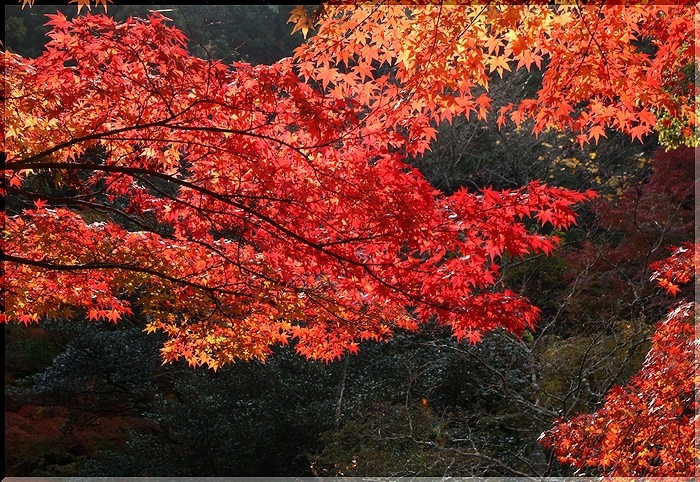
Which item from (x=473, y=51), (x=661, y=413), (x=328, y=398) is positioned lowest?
(x=661, y=413)

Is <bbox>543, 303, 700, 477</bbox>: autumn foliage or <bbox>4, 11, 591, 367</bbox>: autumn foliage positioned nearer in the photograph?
<bbox>4, 11, 591, 367</bbox>: autumn foliage

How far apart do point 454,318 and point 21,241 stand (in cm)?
271

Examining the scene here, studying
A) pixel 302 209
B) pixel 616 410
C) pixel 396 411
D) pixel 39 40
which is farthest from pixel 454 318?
pixel 39 40

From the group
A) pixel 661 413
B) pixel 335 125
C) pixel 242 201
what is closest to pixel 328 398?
pixel 661 413

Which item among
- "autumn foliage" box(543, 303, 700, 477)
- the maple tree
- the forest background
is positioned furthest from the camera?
the forest background

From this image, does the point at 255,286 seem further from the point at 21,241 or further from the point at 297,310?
the point at 21,241

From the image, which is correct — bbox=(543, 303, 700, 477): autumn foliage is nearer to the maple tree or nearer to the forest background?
the maple tree

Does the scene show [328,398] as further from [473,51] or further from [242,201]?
[473,51]

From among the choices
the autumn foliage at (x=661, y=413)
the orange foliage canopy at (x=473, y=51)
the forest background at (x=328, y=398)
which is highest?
the orange foliage canopy at (x=473, y=51)

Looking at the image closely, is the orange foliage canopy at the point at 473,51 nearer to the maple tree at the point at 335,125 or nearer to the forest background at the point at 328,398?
the maple tree at the point at 335,125

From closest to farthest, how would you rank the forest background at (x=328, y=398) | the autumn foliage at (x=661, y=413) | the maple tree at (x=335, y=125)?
the maple tree at (x=335, y=125)
the autumn foliage at (x=661, y=413)
the forest background at (x=328, y=398)

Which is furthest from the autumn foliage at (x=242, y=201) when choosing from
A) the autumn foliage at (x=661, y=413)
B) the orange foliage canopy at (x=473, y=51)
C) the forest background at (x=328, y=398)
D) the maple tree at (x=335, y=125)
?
the forest background at (x=328, y=398)

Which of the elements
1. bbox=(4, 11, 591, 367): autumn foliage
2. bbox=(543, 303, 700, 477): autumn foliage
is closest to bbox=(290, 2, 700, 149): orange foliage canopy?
bbox=(4, 11, 591, 367): autumn foliage

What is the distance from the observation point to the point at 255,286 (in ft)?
14.9
